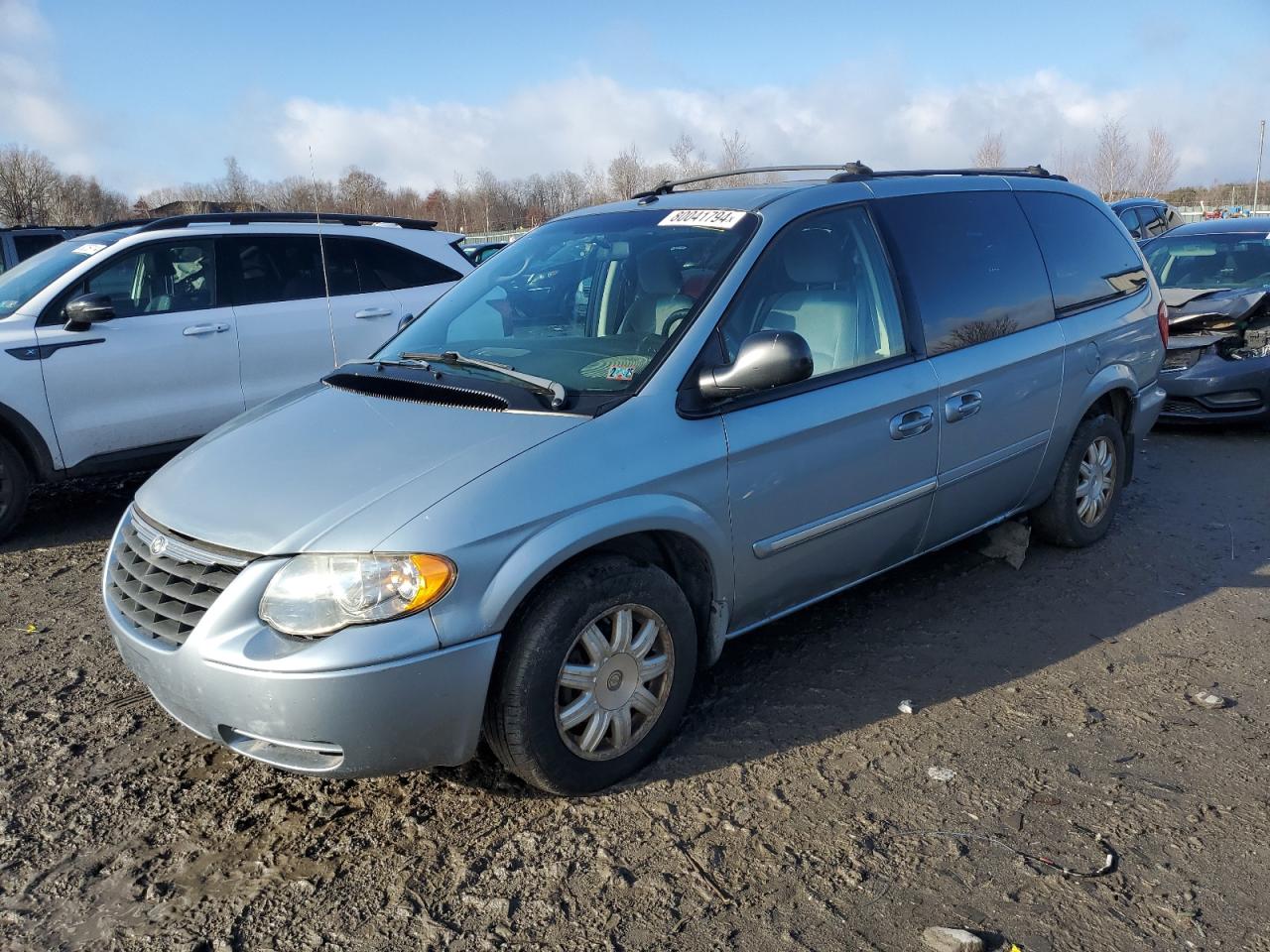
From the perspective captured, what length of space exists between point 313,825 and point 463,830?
47 centimetres

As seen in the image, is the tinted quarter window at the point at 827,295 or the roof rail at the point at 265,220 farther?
the roof rail at the point at 265,220

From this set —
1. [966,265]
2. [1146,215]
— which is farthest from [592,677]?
[1146,215]

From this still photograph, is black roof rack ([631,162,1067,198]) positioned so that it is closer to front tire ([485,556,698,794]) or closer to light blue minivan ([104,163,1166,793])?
light blue minivan ([104,163,1166,793])

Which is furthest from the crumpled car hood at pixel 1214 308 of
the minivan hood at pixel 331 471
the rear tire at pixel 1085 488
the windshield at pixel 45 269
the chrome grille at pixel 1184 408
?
the windshield at pixel 45 269

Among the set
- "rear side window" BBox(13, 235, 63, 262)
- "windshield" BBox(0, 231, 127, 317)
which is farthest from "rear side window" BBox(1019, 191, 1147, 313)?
"rear side window" BBox(13, 235, 63, 262)

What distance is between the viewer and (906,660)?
13.5ft

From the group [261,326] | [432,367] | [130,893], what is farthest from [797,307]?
[261,326]

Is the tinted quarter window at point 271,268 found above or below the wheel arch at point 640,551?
above

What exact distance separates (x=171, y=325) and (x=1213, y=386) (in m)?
7.62

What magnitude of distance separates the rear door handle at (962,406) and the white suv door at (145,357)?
15.3 feet

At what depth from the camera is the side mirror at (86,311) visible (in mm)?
5957

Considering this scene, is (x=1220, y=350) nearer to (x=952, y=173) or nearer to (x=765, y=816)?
(x=952, y=173)

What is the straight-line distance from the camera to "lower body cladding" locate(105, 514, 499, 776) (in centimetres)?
265

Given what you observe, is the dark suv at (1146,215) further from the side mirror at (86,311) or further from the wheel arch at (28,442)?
the wheel arch at (28,442)
